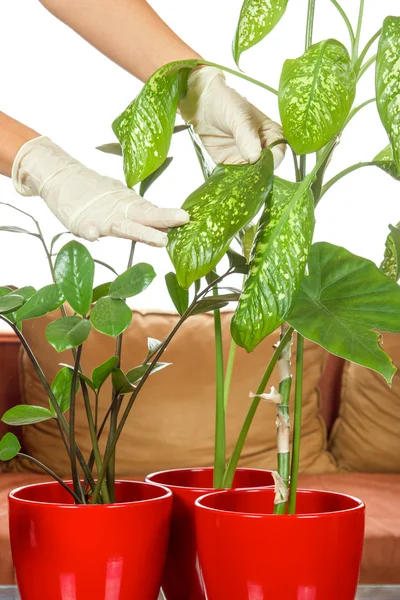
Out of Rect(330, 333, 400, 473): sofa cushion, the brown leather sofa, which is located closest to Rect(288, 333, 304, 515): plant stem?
the brown leather sofa

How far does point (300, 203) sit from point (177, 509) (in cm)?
34

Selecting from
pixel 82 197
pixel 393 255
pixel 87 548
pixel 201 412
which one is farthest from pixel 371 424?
pixel 87 548

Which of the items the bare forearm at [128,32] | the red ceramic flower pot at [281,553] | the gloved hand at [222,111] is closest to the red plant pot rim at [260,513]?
the red ceramic flower pot at [281,553]

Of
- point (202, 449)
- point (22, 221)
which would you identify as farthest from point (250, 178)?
point (22, 221)

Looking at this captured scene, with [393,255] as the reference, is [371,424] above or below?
below

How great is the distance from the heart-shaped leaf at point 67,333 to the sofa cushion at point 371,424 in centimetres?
144

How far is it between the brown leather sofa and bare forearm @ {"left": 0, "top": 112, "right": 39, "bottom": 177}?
A: 95 centimetres

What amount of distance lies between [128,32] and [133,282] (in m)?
0.64

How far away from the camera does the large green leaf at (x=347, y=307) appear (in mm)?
620

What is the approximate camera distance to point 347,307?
687 mm

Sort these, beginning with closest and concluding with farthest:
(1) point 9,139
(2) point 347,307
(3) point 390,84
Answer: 1. (3) point 390,84
2. (2) point 347,307
3. (1) point 9,139

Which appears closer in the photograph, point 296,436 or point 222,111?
point 296,436

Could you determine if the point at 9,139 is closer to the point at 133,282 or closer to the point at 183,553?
the point at 133,282

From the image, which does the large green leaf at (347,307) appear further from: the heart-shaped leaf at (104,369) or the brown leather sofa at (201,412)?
the brown leather sofa at (201,412)
